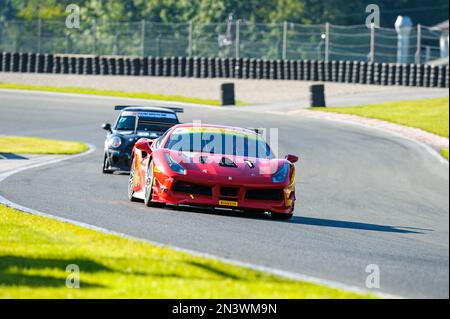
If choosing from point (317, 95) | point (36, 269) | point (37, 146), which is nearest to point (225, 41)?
point (317, 95)

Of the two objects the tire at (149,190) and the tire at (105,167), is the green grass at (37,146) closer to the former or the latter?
the tire at (105,167)

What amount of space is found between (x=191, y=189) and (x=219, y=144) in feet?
3.91

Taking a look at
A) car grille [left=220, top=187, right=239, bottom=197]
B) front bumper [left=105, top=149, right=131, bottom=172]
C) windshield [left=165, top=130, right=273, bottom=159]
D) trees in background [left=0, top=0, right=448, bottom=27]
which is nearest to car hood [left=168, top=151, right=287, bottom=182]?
car grille [left=220, top=187, right=239, bottom=197]

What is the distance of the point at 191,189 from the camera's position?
13.6 m

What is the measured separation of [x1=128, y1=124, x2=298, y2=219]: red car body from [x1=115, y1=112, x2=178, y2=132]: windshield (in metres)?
5.63

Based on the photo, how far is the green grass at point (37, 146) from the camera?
85.0ft

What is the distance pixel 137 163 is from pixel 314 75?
95.9ft

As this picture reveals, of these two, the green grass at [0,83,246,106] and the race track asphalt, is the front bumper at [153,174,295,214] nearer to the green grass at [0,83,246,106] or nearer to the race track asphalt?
the race track asphalt

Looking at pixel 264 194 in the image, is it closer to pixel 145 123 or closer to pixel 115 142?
pixel 115 142

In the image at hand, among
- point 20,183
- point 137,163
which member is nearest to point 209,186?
point 137,163

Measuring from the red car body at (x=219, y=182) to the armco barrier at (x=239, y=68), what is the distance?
28245 millimetres

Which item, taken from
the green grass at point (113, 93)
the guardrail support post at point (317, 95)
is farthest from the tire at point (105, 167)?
the green grass at point (113, 93)
